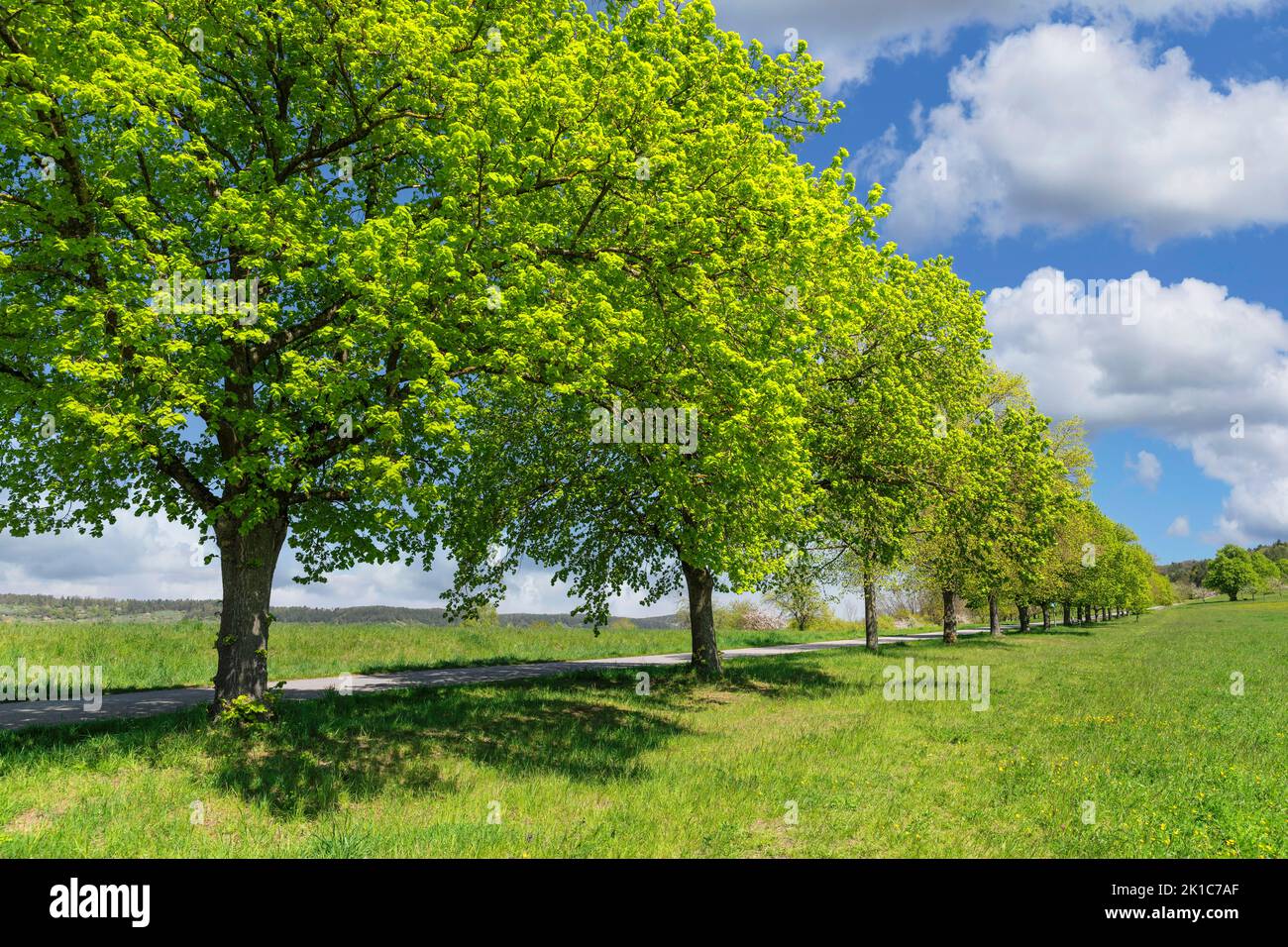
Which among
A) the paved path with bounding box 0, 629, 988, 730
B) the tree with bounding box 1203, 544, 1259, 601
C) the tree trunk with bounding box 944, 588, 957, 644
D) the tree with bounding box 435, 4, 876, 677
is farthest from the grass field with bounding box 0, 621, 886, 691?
the tree with bounding box 1203, 544, 1259, 601

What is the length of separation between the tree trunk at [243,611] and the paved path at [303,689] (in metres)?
3.22

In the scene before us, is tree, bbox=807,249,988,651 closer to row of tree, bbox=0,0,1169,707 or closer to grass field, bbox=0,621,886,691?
row of tree, bbox=0,0,1169,707

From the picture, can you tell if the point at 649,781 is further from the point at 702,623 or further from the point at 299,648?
the point at 299,648

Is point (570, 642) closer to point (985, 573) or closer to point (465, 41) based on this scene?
point (985, 573)

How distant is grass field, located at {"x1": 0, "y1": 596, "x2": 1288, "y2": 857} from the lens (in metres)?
8.59

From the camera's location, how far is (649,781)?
1156cm

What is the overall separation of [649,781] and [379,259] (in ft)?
28.5

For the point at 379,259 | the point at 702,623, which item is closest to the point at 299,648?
the point at 702,623

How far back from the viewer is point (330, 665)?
26.0 m

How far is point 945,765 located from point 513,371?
9887 mm

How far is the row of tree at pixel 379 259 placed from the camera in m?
10.7

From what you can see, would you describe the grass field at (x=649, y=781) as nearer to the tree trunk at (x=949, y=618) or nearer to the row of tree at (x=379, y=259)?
the row of tree at (x=379, y=259)

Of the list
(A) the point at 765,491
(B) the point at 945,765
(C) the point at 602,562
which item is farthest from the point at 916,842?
(C) the point at 602,562

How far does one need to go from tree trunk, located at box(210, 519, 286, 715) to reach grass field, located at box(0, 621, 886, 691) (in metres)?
8.72
